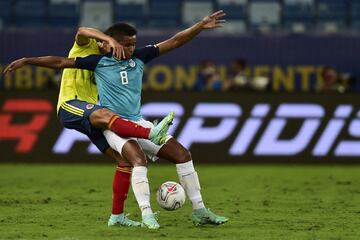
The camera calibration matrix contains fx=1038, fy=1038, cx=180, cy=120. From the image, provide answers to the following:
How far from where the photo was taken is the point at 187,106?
17.8 m

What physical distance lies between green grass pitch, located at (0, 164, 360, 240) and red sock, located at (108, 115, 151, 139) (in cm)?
84

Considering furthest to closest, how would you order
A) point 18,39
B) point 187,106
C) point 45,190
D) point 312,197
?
1. point 18,39
2. point 187,106
3. point 45,190
4. point 312,197

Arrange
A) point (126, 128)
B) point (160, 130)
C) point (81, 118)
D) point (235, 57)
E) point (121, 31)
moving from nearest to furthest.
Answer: point (160, 130)
point (126, 128)
point (121, 31)
point (81, 118)
point (235, 57)

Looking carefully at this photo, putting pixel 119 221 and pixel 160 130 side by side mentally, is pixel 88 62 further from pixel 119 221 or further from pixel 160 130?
pixel 119 221

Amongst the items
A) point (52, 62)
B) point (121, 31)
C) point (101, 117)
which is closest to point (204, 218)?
point (101, 117)

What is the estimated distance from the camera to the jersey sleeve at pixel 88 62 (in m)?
9.41

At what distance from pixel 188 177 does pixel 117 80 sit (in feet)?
3.61

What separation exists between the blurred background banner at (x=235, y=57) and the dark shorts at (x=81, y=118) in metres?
12.9

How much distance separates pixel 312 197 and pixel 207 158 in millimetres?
5345

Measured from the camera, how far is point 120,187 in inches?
375

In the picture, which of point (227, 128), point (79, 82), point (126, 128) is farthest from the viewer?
point (227, 128)

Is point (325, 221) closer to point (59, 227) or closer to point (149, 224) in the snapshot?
point (149, 224)

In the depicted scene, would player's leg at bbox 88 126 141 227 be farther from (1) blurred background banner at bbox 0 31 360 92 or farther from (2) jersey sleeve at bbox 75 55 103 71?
(1) blurred background banner at bbox 0 31 360 92

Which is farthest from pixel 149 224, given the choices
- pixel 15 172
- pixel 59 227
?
pixel 15 172
